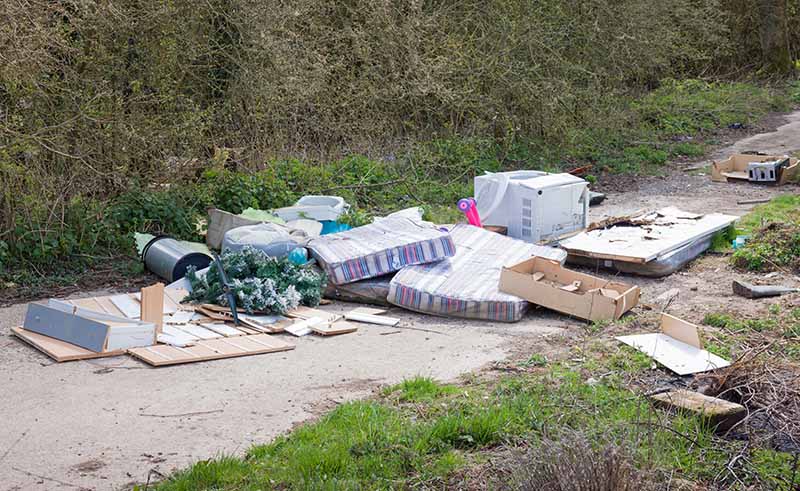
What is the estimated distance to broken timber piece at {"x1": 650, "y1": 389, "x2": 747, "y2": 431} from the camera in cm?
452

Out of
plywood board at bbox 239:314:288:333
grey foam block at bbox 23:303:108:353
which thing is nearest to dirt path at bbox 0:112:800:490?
grey foam block at bbox 23:303:108:353

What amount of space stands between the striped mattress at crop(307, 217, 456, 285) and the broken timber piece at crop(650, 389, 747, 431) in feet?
11.6

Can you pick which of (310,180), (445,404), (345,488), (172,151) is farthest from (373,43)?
(345,488)

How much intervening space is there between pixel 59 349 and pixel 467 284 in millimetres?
3316

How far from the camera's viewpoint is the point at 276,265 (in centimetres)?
780

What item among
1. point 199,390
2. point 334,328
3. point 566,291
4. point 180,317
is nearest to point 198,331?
point 180,317

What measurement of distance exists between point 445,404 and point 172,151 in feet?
19.3

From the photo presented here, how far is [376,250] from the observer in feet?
26.4

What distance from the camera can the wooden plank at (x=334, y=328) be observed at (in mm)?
7062

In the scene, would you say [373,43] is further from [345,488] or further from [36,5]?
[345,488]

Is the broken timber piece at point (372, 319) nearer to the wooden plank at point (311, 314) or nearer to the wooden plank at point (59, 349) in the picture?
the wooden plank at point (311, 314)

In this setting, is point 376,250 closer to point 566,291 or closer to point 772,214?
point 566,291

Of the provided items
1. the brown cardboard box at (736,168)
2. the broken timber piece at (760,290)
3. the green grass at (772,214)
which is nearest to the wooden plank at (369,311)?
the broken timber piece at (760,290)

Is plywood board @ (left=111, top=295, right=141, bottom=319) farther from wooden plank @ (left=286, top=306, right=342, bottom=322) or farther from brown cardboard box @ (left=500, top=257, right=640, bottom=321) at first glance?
brown cardboard box @ (left=500, top=257, right=640, bottom=321)
